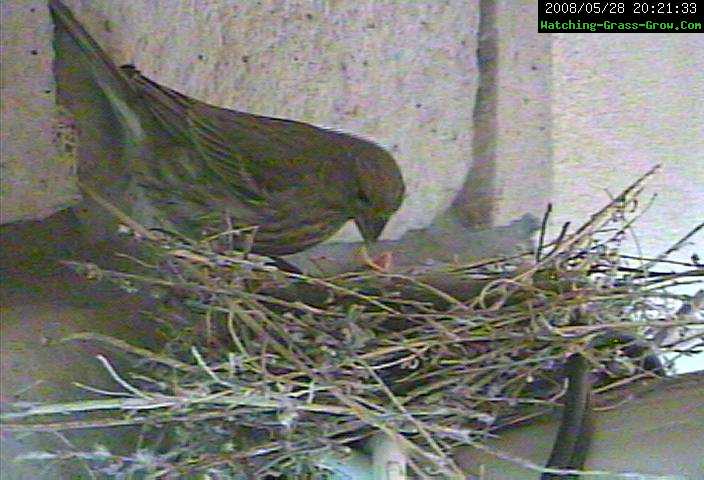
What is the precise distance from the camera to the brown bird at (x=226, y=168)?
60cm

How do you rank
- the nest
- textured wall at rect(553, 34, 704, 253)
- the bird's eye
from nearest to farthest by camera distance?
the nest < the bird's eye < textured wall at rect(553, 34, 704, 253)

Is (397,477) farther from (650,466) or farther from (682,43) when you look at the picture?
(682,43)

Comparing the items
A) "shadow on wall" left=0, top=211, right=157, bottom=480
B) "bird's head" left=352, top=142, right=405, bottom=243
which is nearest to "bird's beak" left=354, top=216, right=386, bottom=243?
"bird's head" left=352, top=142, right=405, bottom=243

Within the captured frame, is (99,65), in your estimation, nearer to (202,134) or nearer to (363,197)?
(202,134)

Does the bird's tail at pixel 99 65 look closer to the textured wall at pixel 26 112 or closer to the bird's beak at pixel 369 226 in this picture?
the textured wall at pixel 26 112

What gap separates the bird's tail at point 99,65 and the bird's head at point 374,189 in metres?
0.19

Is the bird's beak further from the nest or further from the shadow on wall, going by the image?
the shadow on wall

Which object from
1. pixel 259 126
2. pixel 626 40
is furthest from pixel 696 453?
pixel 626 40

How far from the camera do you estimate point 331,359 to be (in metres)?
0.54

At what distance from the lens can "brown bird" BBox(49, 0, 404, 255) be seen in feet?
1.98

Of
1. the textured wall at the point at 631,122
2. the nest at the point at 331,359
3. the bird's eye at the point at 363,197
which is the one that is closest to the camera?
the nest at the point at 331,359

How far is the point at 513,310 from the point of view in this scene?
600mm

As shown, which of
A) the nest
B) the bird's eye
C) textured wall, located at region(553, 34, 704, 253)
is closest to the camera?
the nest

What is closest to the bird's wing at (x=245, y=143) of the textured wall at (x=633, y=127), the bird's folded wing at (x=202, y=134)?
the bird's folded wing at (x=202, y=134)
